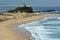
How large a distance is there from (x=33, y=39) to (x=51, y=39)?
1405 mm

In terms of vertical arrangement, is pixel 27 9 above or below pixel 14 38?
below

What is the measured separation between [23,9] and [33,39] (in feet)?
159

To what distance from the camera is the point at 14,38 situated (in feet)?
50.7

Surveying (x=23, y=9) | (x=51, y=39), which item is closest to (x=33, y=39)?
(x=51, y=39)

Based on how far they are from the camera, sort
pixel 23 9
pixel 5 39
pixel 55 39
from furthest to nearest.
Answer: pixel 23 9 → pixel 55 39 → pixel 5 39

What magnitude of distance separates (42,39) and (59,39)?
4.12 ft

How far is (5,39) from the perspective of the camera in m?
14.9

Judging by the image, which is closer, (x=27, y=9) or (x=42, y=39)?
(x=42, y=39)

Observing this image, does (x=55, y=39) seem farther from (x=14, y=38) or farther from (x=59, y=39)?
(x=14, y=38)

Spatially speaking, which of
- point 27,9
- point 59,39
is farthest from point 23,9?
point 59,39

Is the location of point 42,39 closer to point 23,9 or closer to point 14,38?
point 14,38

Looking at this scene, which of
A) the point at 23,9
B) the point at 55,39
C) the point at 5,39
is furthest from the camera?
the point at 23,9

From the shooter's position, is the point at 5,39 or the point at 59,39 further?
the point at 59,39

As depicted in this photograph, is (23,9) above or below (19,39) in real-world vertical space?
below
